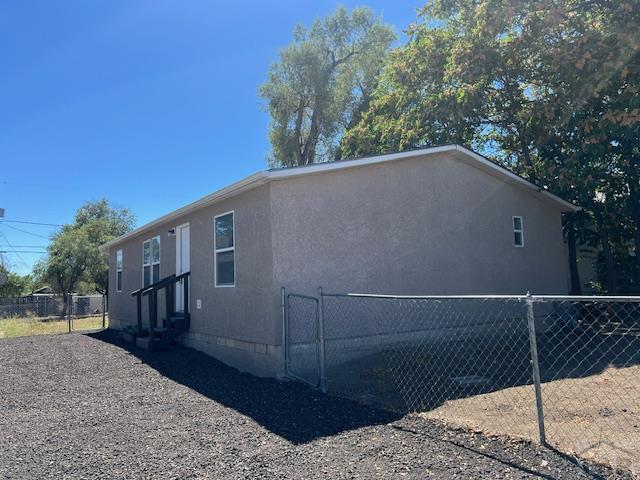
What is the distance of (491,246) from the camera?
10.9 meters

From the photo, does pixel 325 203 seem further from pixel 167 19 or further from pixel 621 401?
pixel 167 19

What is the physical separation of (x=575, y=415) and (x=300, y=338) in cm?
390

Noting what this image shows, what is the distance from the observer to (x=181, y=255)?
11.3 m

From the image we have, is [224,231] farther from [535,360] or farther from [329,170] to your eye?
[535,360]

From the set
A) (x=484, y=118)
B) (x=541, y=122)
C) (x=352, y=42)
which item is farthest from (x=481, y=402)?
(x=352, y=42)

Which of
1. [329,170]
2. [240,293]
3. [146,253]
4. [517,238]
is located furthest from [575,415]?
[146,253]

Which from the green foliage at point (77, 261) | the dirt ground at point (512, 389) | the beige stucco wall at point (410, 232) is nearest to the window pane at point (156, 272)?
the beige stucco wall at point (410, 232)

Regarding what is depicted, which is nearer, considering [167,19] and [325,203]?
[325,203]

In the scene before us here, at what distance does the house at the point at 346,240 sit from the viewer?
7.82 metres

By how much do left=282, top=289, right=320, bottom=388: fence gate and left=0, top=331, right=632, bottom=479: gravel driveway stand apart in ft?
1.61

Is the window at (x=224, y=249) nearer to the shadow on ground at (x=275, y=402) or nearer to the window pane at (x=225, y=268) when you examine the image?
the window pane at (x=225, y=268)

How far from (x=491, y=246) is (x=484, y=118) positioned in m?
6.37

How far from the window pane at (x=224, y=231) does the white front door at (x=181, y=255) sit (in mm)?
1917

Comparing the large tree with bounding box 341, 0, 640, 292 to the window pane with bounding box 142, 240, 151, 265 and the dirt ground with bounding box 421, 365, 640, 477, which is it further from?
the window pane with bounding box 142, 240, 151, 265
